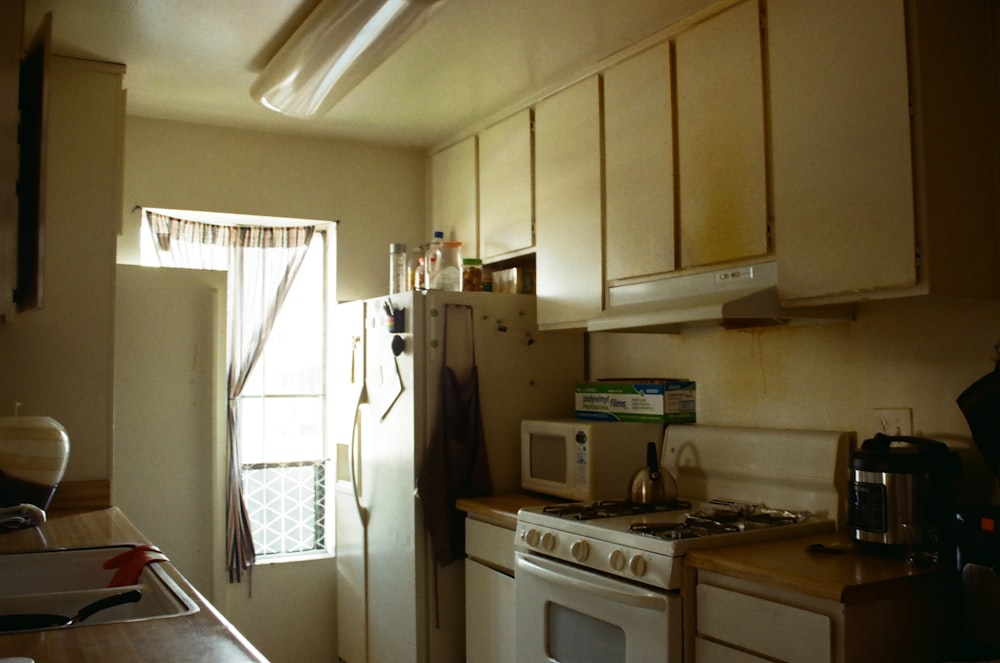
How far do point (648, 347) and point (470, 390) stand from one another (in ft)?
2.28

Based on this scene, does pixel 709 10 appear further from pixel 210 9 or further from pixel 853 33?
pixel 210 9

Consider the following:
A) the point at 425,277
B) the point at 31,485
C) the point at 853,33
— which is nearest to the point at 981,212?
the point at 853,33

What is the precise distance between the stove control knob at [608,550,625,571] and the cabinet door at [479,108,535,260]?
1.51 m

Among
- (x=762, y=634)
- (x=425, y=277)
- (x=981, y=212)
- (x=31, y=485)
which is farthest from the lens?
(x=425, y=277)

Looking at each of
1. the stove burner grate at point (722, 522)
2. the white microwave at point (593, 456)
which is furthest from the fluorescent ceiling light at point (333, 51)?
the stove burner grate at point (722, 522)

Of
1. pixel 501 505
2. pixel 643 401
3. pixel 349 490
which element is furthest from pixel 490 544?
pixel 349 490

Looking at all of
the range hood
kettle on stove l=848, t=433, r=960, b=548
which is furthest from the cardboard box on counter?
kettle on stove l=848, t=433, r=960, b=548

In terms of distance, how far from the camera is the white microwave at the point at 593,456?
2947 mm

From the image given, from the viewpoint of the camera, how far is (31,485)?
2467mm

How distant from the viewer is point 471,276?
3549mm

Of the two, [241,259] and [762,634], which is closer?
[762,634]

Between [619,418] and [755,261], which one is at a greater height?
[755,261]

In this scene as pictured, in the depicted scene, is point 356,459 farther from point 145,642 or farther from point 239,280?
point 145,642

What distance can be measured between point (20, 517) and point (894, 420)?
2.36 m
